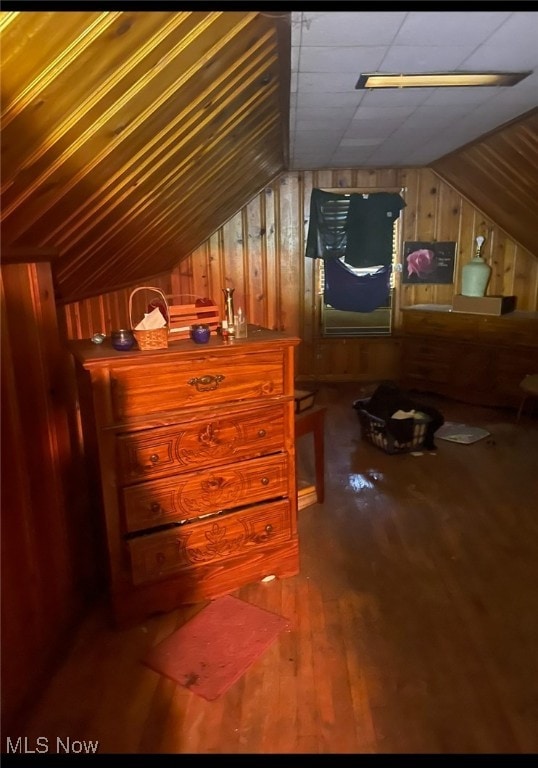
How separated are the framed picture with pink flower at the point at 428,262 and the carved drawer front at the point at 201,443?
377cm

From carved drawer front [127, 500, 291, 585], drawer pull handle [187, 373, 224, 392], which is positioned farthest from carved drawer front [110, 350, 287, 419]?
carved drawer front [127, 500, 291, 585]

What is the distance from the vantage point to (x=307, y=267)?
218 inches

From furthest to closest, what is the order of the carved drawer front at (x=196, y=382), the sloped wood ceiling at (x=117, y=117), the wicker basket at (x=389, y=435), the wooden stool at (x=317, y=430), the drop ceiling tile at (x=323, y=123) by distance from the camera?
1. the wicker basket at (x=389, y=435)
2. the drop ceiling tile at (x=323, y=123)
3. the wooden stool at (x=317, y=430)
4. the carved drawer front at (x=196, y=382)
5. the sloped wood ceiling at (x=117, y=117)

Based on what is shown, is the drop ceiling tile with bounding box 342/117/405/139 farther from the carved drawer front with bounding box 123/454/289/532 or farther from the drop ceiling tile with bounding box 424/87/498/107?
the carved drawer front with bounding box 123/454/289/532

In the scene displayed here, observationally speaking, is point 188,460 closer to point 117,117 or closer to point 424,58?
point 117,117

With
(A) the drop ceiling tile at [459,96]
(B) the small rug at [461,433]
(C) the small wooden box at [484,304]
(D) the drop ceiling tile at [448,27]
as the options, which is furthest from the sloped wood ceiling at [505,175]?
(B) the small rug at [461,433]

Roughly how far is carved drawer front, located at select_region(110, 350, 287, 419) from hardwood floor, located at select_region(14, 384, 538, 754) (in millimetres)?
901

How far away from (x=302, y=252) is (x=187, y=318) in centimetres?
346

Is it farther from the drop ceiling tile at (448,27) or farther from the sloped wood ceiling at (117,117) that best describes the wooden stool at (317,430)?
the drop ceiling tile at (448,27)

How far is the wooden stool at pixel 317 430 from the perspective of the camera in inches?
116

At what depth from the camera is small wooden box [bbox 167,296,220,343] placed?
89.0 inches

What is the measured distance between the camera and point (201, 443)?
82.8 inches

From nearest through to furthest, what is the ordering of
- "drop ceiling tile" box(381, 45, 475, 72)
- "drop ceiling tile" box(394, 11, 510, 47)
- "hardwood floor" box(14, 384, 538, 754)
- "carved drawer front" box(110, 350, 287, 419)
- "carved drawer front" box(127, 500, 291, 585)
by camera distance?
"hardwood floor" box(14, 384, 538, 754)
"drop ceiling tile" box(394, 11, 510, 47)
"carved drawer front" box(110, 350, 287, 419)
"carved drawer front" box(127, 500, 291, 585)
"drop ceiling tile" box(381, 45, 475, 72)

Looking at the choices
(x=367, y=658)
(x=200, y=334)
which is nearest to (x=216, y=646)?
(x=367, y=658)
